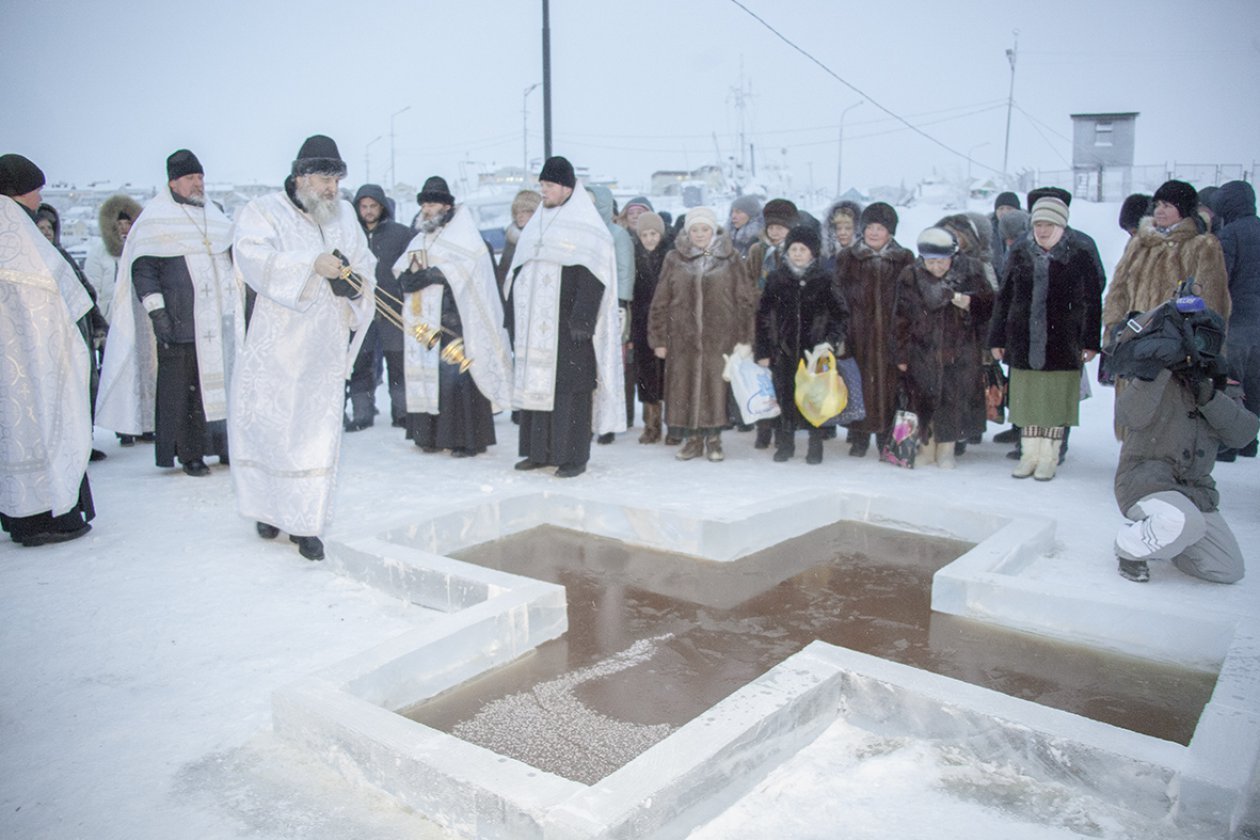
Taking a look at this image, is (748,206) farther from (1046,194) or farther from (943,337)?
(1046,194)

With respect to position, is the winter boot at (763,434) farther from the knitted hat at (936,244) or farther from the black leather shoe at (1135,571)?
the black leather shoe at (1135,571)

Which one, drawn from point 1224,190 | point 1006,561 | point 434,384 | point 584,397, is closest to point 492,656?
point 1006,561

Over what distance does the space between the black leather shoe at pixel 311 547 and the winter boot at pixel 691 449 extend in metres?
2.96

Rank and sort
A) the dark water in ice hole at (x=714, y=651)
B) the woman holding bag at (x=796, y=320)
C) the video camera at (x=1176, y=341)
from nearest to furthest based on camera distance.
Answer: the dark water in ice hole at (x=714, y=651) → the video camera at (x=1176, y=341) → the woman holding bag at (x=796, y=320)

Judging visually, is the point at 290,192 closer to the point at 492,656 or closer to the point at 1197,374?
the point at 492,656

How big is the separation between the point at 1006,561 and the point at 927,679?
144cm

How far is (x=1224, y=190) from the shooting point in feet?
22.9

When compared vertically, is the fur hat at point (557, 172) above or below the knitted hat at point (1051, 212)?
above

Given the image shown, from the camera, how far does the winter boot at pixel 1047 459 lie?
6.33 metres

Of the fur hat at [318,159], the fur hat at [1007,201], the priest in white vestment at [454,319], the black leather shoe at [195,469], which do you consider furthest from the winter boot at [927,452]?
the black leather shoe at [195,469]

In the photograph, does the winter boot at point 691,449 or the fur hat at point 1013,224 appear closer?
the winter boot at point 691,449

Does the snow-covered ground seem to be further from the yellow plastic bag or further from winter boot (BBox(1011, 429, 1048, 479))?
the yellow plastic bag

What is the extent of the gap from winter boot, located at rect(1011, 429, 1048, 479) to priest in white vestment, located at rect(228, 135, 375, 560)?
4241 millimetres

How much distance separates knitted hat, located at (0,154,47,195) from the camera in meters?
5.05
